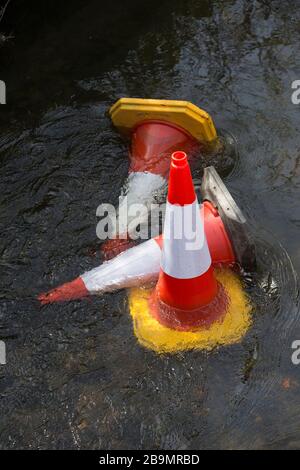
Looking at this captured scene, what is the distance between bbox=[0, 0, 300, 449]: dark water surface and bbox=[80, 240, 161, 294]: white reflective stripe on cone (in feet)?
0.28

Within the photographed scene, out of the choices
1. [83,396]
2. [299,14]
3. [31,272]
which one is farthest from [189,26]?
[83,396]

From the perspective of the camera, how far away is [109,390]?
3.49 meters

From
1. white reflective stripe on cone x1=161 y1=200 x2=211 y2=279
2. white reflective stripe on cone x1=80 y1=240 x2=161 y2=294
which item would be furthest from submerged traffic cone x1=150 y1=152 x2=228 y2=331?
white reflective stripe on cone x1=80 y1=240 x2=161 y2=294

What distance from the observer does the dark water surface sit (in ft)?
11.0

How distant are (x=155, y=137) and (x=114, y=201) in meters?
0.66

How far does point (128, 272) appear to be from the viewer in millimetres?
3967
